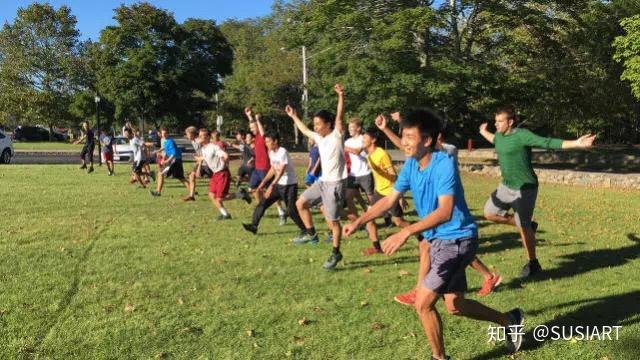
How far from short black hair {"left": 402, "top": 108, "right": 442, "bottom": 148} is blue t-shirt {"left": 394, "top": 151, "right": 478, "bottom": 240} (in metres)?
0.15

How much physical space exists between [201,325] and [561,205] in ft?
33.9

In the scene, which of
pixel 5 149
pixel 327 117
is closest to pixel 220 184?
pixel 327 117

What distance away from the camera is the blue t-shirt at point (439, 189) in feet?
12.4

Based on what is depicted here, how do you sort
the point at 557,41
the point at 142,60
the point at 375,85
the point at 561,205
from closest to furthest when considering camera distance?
the point at 561,205 < the point at 375,85 < the point at 557,41 < the point at 142,60

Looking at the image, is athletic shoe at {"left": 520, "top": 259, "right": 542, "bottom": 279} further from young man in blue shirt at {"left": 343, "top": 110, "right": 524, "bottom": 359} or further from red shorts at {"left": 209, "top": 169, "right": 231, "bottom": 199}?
red shorts at {"left": 209, "top": 169, "right": 231, "bottom": 199}

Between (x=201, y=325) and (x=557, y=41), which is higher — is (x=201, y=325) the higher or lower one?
the lower one

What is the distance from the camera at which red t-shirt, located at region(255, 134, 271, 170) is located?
10.9m

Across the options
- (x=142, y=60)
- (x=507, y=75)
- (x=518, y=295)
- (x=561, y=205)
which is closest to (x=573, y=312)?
(x=518, y=295)

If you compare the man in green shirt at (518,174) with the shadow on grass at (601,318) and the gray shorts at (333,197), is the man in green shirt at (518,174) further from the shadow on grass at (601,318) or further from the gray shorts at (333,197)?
the gray shorts at (333,197)

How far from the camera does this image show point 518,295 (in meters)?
5.88

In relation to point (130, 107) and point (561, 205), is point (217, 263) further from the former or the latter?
point (130, 107)

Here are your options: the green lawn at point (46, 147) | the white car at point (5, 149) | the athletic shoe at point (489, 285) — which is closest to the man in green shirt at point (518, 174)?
the athletic shoe at point (489, 285)

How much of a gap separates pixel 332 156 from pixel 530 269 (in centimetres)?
262

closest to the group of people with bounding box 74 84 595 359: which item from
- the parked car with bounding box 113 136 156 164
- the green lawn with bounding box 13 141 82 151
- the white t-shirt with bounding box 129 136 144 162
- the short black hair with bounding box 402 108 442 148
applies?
the short black hair with bounding box 402 108 442 148
